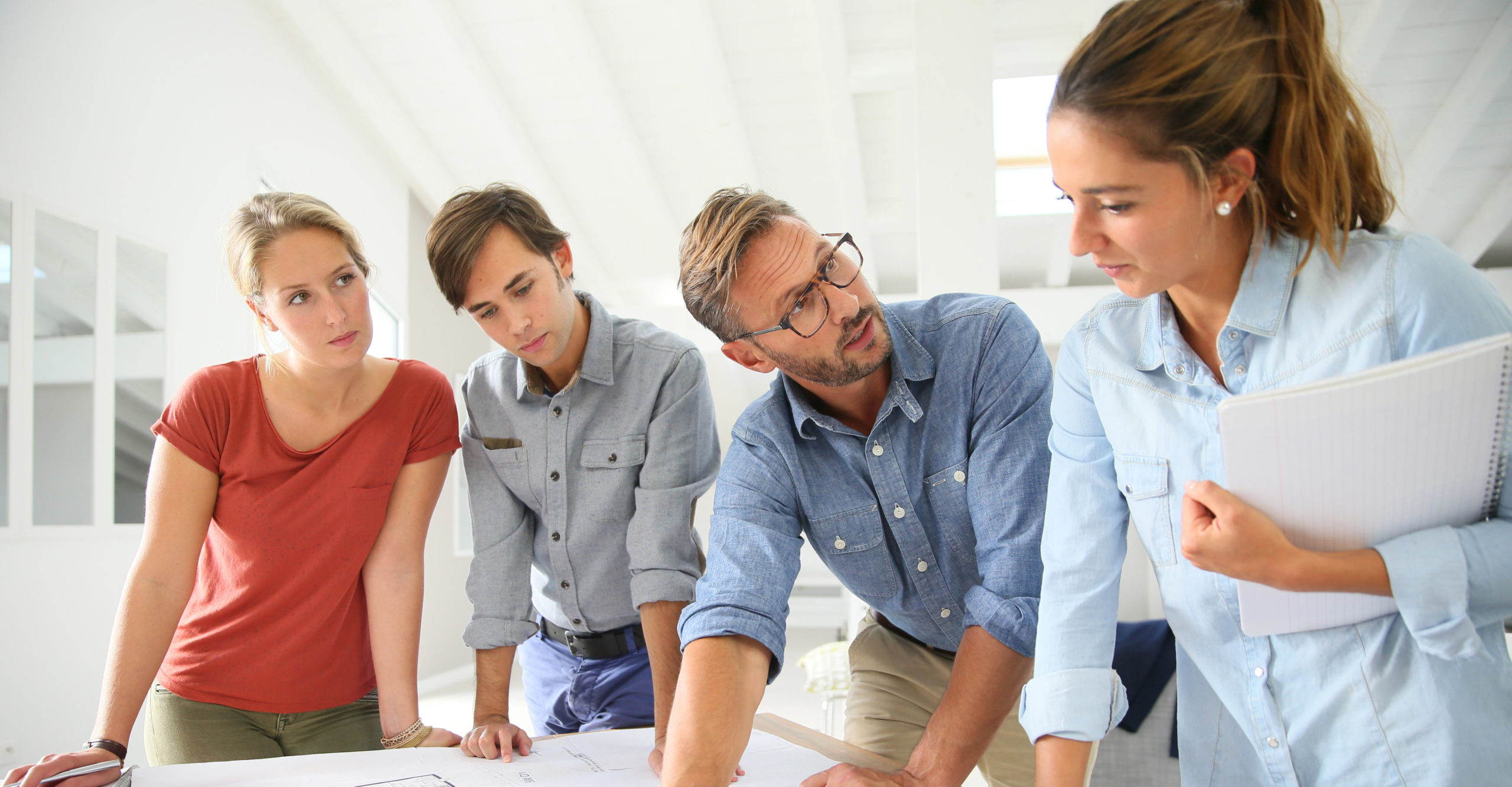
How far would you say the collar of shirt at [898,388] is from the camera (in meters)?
1.44

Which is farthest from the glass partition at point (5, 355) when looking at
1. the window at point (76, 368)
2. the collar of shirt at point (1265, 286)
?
the collar of shirt at point (1265, 286)

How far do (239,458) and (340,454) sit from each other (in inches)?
6.0

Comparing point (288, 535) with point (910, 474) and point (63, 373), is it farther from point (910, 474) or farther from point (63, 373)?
point (63, 373)

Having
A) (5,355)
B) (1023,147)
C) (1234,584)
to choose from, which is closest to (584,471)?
(1234,584)

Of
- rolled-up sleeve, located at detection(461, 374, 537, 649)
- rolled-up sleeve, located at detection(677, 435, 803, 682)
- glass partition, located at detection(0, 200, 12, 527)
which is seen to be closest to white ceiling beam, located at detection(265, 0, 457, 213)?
glass partition, located at detection(0, 200, 12, 527)

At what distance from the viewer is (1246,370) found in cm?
90

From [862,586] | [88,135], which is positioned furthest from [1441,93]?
[88,135]

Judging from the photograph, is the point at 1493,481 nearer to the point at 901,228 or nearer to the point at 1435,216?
the point at 901,228

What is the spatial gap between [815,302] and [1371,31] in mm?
5024

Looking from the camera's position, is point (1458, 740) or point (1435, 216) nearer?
point (1458, 740)

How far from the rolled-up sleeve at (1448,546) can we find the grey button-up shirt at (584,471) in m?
Answer: 1.08

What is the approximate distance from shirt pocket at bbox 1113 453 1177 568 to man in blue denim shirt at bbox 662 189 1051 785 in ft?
0.93

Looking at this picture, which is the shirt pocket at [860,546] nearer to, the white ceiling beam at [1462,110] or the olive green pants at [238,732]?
the olive green pants at [238,732]

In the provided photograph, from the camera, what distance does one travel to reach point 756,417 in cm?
149
